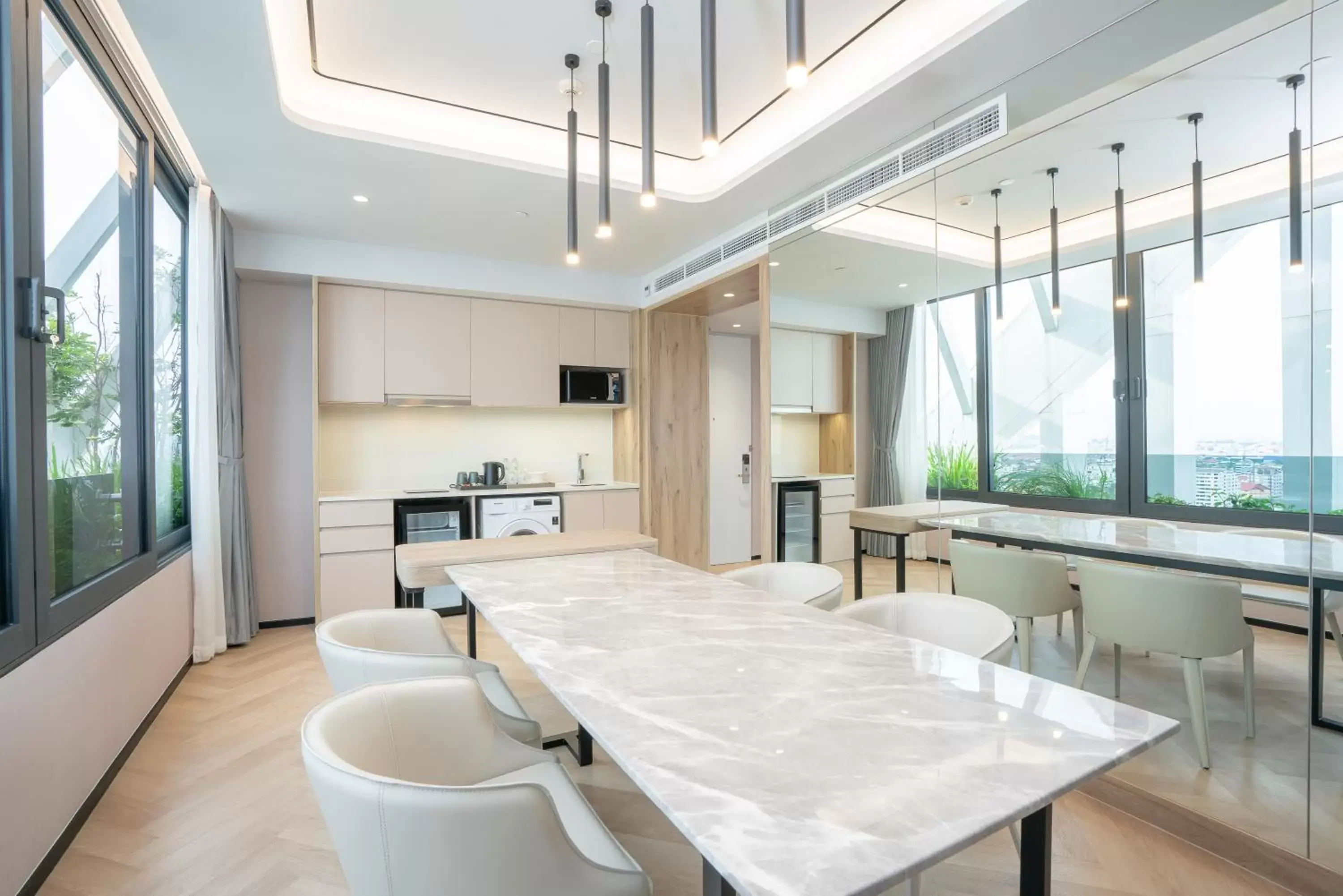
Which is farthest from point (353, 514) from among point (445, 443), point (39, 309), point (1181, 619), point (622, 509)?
point (1181, 619)

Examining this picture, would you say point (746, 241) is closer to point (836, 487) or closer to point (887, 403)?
point (887, 403)

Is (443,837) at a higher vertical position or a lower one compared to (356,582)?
higher

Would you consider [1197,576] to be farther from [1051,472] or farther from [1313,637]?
[1051,472]

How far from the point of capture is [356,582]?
421 cm

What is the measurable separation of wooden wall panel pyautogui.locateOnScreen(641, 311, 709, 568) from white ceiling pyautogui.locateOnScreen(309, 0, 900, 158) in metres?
2.39

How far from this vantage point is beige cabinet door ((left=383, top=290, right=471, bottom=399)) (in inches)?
177

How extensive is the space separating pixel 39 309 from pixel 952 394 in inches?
128

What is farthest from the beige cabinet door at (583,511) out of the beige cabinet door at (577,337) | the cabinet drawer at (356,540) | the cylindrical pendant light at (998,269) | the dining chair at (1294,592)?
the dining chair at (1294,592)

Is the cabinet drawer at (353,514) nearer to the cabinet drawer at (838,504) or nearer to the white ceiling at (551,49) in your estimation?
the white ceiling at (551,49)

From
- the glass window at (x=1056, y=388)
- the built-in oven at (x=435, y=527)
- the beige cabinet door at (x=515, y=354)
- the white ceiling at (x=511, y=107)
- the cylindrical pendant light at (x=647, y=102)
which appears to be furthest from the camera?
the beige cabinet door at (x=515, y=354)

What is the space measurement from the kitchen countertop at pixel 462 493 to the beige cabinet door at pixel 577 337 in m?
1.02

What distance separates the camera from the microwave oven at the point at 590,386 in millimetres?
5102

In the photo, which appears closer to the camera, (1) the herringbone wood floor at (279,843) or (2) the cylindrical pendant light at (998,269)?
(1) the herringbone wood floor at (279,843)

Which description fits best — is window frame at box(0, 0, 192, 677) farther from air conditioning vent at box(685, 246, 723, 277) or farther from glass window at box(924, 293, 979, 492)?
glass window at box(924, 293, 979, 492)
